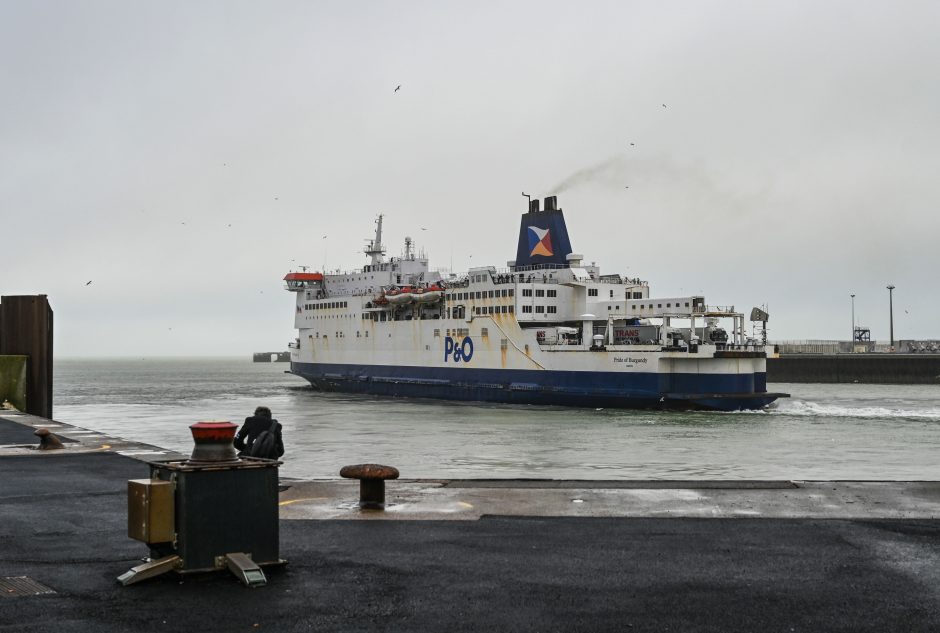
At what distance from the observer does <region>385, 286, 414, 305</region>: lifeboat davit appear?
59.2 meters

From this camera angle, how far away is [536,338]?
5016 centimetres

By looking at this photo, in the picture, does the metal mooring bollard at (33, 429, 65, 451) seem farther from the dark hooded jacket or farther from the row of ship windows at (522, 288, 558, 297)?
the row of ship windows at (522, 288, 558, 297)

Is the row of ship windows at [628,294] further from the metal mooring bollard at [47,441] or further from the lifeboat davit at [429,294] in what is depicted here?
the metal mooring bollard at [47,441]

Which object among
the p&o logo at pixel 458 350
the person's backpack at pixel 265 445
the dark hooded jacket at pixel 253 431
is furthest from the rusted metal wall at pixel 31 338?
the p&o logo at pixel 458 350

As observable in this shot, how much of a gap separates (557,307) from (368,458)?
1061 inches

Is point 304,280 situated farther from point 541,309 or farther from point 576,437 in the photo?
point 576,437

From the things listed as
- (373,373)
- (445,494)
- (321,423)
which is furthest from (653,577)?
(373,373)

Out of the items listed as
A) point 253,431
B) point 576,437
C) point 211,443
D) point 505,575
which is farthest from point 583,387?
point 211,443

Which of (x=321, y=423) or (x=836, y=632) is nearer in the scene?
(x=836, y=632)

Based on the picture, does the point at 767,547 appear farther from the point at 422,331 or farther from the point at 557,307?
the point at 422,331

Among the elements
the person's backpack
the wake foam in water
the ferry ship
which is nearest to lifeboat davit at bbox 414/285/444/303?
the ferry ship

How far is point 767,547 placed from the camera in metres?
9.38

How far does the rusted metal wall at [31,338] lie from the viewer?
2984cm

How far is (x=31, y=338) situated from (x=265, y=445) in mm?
21822
